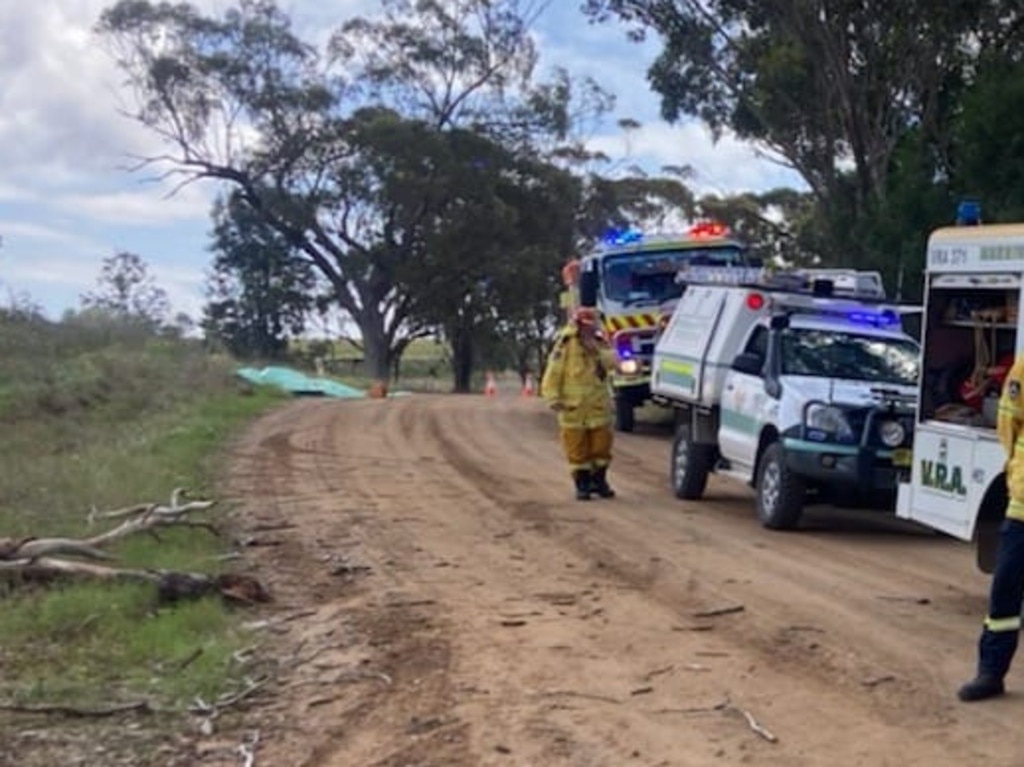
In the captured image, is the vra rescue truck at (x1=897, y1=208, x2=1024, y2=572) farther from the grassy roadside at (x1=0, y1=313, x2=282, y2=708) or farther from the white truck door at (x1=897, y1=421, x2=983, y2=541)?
the grassy roadside at (x1=0, y1=313, x2=282, y2=708)

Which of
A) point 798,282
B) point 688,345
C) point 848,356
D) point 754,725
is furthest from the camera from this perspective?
point 688,345

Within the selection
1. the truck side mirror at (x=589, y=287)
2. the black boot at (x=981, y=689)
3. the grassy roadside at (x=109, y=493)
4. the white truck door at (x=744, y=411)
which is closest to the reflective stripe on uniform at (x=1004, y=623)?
the black boot at (x=981, y=689)

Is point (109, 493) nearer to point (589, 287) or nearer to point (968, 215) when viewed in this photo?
point (968, 215)

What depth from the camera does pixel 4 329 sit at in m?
35.2

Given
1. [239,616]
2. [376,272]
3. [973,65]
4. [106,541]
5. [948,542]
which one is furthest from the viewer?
[376,272]

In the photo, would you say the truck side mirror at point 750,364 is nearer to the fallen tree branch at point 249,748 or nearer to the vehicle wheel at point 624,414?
the fallen tree branch at point 249,748

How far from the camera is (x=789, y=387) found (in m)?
13.9

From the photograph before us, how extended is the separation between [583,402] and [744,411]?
173cm

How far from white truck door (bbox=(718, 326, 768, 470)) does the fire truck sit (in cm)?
789

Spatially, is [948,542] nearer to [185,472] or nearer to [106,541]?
[106,541]

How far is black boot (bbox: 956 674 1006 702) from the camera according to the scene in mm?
7469


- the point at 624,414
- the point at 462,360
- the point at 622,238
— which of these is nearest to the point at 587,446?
the point at 622,238

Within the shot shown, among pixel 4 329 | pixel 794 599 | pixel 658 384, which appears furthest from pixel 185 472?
pixel 4 329

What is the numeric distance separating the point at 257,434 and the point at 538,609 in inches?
547
